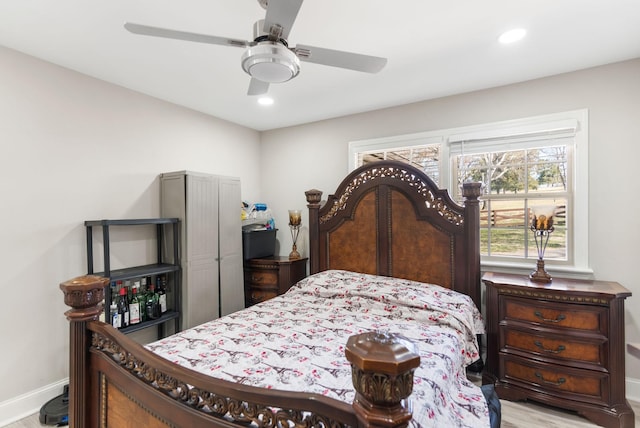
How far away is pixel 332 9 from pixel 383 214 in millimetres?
1763

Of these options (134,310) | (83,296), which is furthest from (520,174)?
(134,310)

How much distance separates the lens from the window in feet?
8.40

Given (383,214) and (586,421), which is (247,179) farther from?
(586,421)

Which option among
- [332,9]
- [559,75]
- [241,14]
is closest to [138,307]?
[241,14]

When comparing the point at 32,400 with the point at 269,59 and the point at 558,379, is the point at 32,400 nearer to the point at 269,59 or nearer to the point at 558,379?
the point at 269,59

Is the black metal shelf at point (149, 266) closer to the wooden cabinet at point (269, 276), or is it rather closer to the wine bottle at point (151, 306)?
the wine bottle at point (151, 306)

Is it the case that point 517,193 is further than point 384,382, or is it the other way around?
point 517,193

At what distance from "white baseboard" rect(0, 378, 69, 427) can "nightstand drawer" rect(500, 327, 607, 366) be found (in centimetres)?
340

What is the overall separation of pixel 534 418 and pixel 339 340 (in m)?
1.57

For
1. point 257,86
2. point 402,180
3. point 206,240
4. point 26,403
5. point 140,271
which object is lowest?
point 26,403

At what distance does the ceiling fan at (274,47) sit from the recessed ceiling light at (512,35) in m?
1.02

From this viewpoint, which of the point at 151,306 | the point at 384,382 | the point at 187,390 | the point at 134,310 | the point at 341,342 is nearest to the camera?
the point at 384,382

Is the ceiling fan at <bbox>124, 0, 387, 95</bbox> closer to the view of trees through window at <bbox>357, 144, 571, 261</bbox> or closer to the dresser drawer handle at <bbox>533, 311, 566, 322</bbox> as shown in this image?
the view of trees through window at <bbox>357, 144, 571, 261</bbox>

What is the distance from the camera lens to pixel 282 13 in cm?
129
